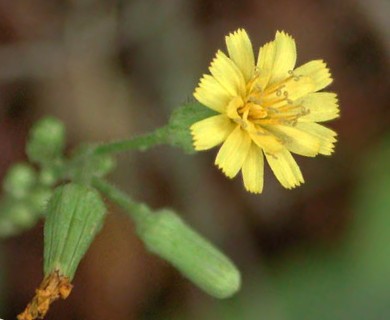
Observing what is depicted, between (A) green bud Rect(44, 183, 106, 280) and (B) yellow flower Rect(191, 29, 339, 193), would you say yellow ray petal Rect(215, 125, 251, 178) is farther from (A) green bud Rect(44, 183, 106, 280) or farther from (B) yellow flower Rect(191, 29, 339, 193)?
(A) green bud Rect(44, 183, 106, 280)

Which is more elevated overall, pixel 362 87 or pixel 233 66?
pixel 362 87

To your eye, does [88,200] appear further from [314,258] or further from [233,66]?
[314,258]

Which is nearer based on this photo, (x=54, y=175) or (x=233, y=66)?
(x=233, y=66)

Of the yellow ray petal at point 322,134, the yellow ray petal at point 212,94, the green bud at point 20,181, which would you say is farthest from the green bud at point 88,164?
the yellow ray petal at point 322,134

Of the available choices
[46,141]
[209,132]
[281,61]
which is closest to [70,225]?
[46,141]

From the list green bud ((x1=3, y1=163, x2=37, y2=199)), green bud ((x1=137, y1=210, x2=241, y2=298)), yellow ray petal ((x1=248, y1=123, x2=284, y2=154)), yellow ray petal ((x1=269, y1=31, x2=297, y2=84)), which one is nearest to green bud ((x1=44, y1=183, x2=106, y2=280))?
green bud ((x1=137, y1=210, x2=241, y2=298))

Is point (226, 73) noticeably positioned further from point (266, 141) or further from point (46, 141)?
point (46, 141)

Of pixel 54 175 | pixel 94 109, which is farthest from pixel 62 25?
pixel 54 175
